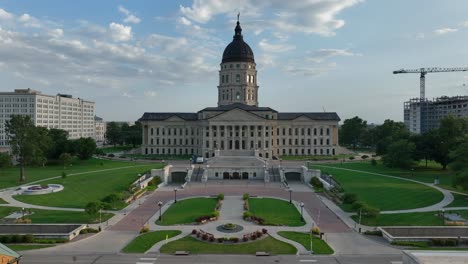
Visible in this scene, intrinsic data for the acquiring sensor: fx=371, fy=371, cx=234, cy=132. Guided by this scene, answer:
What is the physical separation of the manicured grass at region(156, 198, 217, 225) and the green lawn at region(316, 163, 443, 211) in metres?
18.4

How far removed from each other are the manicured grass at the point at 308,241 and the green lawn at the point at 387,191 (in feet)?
47.6

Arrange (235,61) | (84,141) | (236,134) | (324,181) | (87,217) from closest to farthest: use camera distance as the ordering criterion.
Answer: (87,217)
(324,181)
(84,141)
(236,134)
(235,61)

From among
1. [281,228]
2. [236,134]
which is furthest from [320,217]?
[236,134]

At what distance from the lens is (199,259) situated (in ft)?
96.1

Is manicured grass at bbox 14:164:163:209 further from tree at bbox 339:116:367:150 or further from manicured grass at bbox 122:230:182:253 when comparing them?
tree at bbox 339:116:367:150

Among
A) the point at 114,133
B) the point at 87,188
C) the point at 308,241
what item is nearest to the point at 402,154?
the point at 308,241

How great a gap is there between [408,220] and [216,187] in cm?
3407

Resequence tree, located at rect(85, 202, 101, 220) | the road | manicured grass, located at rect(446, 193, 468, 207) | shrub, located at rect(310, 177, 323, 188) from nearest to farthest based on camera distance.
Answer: the road
tree, located at rect(85, 202, 101, 220)
manicured grass, located at rect(446, 193, 468, 207)
shrub, located at rect(310, 177, 323, 188)

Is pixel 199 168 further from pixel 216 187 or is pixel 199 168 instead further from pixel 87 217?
pixel 87 217

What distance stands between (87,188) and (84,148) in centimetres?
3499

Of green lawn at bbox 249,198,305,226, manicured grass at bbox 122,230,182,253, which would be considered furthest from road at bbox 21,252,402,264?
green lawn at bbox 249,198,305,226

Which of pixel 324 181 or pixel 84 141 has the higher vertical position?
pixel 84 141

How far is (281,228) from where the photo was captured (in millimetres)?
38969

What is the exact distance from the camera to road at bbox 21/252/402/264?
94.4 ft
